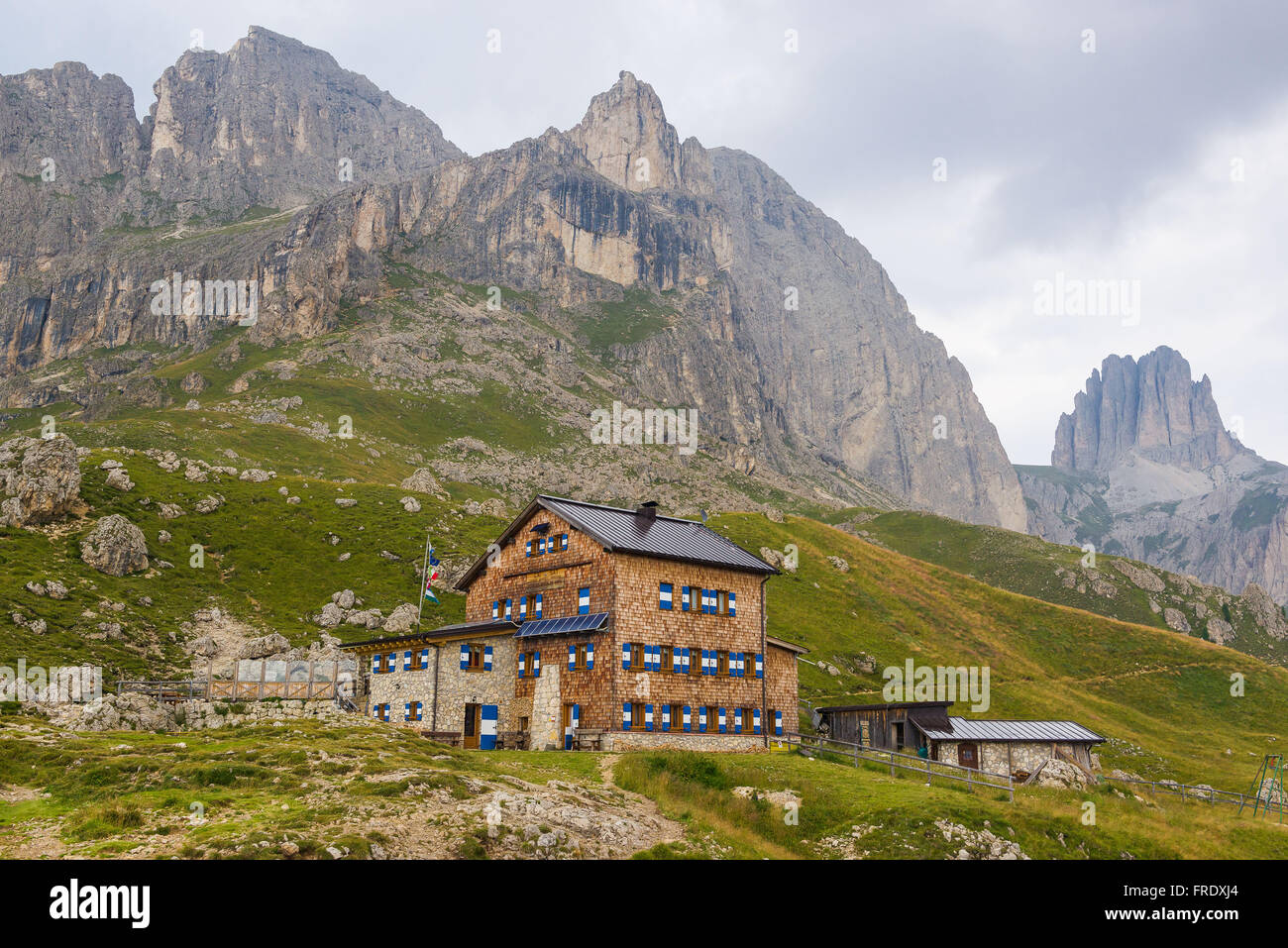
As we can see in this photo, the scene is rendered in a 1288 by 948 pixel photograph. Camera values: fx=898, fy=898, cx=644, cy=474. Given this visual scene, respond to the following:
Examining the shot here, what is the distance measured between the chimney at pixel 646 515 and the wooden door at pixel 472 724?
1501 centimetres

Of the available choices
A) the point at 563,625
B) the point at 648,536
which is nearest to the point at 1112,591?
the point at 648,536

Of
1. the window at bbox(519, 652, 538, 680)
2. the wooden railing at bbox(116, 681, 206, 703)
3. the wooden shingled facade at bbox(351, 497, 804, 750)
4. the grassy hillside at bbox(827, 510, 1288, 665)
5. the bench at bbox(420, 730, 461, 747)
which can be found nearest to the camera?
the wooden railing at bbox(116, 681, 206, 703)

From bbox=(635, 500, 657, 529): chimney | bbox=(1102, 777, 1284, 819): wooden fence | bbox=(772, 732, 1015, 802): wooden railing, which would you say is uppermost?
bbox=(635, 500, 657, 529): chimney

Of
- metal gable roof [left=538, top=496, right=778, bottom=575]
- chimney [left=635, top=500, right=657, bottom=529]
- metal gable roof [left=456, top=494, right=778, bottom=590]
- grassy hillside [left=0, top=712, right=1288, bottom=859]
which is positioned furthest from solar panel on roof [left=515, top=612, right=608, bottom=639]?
chimney [left=635, top=500, right=657, bottom=529]

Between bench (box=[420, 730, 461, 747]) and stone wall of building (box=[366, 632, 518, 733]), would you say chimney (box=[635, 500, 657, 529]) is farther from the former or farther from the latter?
bench (box=[420, 730, 461, 747])

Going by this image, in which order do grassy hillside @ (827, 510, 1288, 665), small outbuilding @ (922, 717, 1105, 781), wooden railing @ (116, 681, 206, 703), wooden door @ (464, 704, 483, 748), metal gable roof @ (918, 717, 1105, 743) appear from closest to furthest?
wooden railing @ (116, 681, 206, 703) < wooden door @ (464, 704, 483, 748) < small outbuilding @ (922, 717, 1105, 781) < metal gable roof @ (918, 717, 1105, 743) < grassy hillside @ (827, 510, 1288, 665)

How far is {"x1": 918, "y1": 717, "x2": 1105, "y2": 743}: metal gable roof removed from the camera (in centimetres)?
5800

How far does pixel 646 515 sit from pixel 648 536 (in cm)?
325

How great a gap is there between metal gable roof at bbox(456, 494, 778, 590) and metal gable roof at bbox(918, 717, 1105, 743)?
51.2 feet

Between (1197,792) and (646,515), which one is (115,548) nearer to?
(646,515)

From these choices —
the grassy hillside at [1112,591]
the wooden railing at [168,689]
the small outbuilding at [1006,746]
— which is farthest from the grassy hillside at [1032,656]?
the wooden railing at [168,689]
